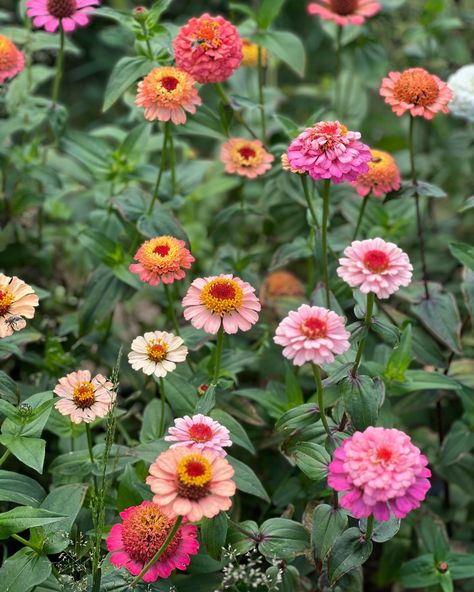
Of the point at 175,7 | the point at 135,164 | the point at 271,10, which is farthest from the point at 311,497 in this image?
the point at 175,7

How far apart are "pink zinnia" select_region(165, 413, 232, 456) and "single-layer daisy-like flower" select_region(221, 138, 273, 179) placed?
1.79 ft

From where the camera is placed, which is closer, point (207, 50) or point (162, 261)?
point (162, 261)

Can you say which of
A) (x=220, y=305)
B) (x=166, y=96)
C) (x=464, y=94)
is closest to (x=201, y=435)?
(x=220, y=305)

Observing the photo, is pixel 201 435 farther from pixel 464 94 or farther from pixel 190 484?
pixel 464 94

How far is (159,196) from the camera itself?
1.59 metres

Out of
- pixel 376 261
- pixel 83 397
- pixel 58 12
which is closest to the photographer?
pixel 376 261

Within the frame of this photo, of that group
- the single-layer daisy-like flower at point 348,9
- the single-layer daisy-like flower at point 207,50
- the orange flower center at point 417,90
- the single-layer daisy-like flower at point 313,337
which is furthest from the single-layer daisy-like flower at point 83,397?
the single-layer daisy-like flower at point 348,9

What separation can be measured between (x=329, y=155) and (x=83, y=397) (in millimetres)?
424

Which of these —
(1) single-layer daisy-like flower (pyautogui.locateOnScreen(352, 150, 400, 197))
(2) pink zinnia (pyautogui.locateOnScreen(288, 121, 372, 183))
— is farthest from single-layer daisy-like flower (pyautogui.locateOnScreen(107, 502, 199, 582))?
(1) single-layer daisy-like flower (pyautogui.locateOnScreen(352, 150, 400, 197))

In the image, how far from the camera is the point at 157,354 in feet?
3.73

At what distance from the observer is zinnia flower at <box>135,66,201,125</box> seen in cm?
127

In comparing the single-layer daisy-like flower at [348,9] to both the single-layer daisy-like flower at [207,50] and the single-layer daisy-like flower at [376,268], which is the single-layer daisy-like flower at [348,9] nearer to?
the single-layer daisy-like flower at [207,50]

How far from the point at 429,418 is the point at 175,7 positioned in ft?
6.36

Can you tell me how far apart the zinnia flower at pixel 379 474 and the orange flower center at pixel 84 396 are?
330 mm
